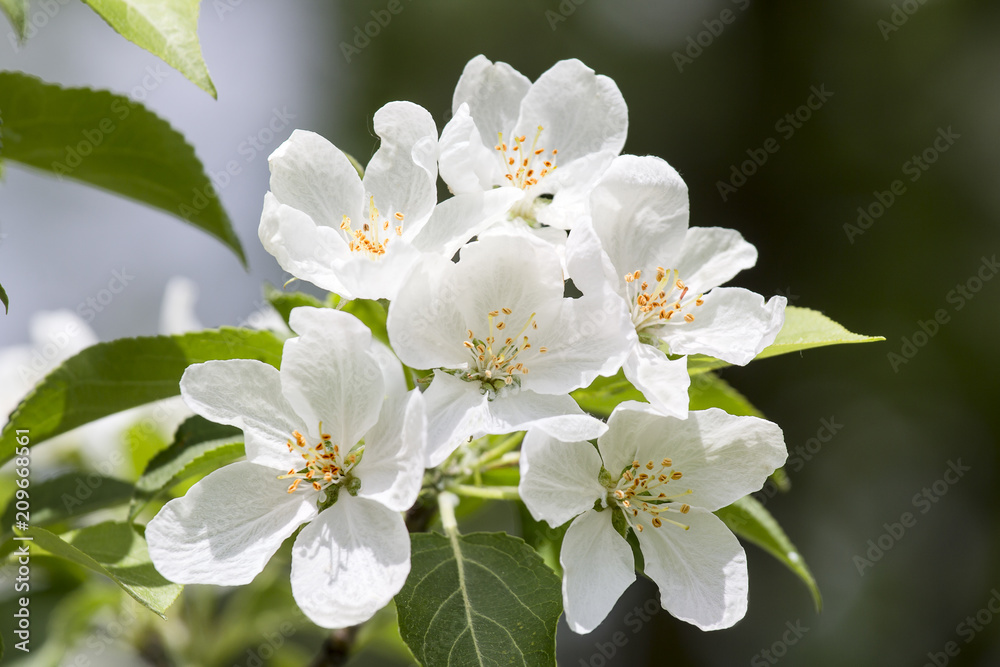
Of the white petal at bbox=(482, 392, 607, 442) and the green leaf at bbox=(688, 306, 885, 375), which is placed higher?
the green leaf at bbox=(688, 306, 885, 375)

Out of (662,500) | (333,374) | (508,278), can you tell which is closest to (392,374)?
(333,374)

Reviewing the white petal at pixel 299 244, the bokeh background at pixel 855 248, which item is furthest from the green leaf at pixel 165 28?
the bokeh background at pixel 855 248

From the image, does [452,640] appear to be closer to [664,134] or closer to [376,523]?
[376,523]

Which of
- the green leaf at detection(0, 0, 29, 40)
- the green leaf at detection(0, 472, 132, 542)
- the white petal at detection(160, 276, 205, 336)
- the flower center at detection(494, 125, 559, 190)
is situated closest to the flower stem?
the flower center at detection(494, 125, 559, 190)

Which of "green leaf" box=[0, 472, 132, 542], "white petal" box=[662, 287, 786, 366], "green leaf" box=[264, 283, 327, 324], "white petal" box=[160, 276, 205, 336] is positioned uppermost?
"white petal" box=[662, 287, 786, 366]

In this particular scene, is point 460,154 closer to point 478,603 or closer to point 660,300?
point 660,300

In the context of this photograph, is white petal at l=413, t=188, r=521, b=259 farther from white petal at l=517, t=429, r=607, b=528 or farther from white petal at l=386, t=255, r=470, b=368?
white petal at l=517, t=429, r=607, b=528

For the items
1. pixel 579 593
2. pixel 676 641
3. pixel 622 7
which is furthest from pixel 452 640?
pixel 622 7
